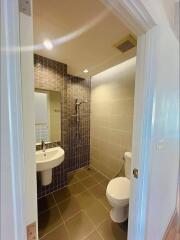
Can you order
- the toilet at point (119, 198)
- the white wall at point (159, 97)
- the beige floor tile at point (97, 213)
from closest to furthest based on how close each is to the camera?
the white wall at point (159, 97) < the toilet at point (119, 198) < the beige floor tile at point (97, 213)

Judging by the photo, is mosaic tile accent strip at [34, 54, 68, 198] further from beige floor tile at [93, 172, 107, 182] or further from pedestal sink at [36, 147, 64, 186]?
beige floor tile at [93, 172, 107, 182]

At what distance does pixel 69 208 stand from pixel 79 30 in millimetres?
2152

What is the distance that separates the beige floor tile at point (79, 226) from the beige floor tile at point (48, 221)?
0.14 meters

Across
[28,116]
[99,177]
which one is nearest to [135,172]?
[28,116]

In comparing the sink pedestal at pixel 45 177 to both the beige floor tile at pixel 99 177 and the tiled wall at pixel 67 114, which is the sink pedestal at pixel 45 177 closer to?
the tiled wall at pixel 67 114

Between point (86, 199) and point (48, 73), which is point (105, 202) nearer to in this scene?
point (86, 199)

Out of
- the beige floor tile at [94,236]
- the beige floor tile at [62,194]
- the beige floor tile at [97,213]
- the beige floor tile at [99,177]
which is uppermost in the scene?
the beige floor tile at [99,177]

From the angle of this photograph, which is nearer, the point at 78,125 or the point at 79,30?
the point at 79,30

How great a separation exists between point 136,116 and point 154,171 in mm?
470

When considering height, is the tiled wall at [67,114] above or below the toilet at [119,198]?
above

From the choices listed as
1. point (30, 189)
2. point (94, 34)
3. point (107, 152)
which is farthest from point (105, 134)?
point (30, 189)

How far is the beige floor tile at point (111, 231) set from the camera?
4.63ft

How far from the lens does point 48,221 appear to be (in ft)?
5.15

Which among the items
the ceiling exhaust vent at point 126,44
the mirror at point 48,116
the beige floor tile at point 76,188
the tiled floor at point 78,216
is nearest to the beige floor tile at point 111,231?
the tiled floor at point 78,216
